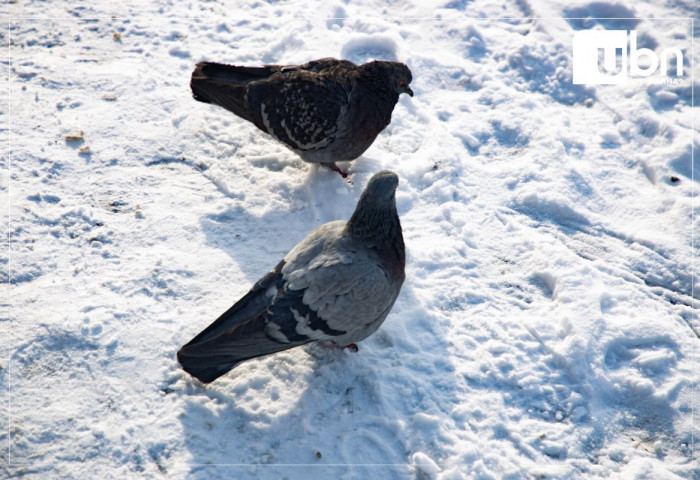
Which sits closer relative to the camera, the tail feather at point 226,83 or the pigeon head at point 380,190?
the pigeon head at point 380,190

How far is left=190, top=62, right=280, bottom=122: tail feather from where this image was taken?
4586 mm

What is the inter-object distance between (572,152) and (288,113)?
8.42ft

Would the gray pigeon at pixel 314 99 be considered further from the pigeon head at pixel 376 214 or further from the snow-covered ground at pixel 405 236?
the pigeon head at pixel 376 214

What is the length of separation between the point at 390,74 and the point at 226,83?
1345 millimetres

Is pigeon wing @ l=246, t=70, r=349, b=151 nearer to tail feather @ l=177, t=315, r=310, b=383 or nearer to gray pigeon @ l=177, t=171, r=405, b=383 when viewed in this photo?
gray pigeon @ l=177, t=171, r=405, b=383

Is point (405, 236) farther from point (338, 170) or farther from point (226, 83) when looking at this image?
point (226, 83)

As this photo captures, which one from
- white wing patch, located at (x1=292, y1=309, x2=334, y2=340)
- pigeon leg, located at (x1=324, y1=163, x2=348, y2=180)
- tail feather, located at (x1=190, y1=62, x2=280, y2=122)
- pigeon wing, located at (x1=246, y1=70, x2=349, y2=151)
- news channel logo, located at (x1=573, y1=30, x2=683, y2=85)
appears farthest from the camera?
news channel logo, located at (x1=573, y1=30, x2=683, y2=85)

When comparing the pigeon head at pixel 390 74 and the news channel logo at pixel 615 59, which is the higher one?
the pigeon head at pixel 390 74

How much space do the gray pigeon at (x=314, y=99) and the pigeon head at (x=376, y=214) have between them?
988 mm

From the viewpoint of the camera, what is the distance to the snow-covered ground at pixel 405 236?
3215 mm

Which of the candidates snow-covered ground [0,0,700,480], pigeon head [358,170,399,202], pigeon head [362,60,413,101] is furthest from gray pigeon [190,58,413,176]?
pigeon head [358,170,399,202]

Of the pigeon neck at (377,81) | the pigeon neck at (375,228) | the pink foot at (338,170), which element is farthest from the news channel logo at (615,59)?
the pigeon neck at (375,228)

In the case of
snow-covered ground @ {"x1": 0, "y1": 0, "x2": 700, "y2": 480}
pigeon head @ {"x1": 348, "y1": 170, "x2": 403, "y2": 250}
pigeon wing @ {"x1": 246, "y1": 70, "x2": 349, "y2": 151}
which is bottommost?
snow-covered ground @ {"x1": 0, "y1": 0, "x2": 700, "y2": 480}

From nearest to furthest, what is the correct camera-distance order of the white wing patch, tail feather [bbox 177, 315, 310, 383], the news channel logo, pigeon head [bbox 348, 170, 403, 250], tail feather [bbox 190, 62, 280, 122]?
tail feather [bbox 177, 315, 310, 383] < the white wing patch < pigeon head [bbox 348, 170, 403, 250] < tail feather [bbox 190, 62, 280, 122] < the news channel logo
